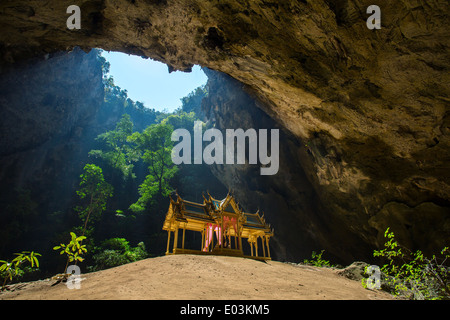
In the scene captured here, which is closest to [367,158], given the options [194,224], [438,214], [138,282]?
[438,214]

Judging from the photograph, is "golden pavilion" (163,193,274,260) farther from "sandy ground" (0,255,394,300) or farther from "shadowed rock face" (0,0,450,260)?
"shadowed rock face" (0,0,450,260)

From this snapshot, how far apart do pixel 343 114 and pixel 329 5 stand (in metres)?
4.66

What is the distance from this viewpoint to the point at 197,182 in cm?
2936

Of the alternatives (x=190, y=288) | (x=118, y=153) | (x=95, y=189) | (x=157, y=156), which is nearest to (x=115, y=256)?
(x=95, y=189)

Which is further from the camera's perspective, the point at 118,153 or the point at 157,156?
the point at 118,153
